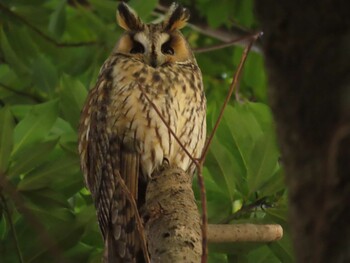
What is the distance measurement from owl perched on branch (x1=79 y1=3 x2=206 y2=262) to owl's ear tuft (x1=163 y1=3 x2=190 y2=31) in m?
0.02

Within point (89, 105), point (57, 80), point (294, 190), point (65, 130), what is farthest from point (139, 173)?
point (294, 190)

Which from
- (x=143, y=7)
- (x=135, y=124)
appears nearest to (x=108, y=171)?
(x=135, y=124)

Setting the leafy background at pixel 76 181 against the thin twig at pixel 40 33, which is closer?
the leafy background at pixel 76 181

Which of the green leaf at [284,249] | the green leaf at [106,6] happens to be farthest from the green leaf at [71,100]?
the green leaf at [284,249]

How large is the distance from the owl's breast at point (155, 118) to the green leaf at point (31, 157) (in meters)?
0.24

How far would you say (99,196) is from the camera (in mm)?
2902

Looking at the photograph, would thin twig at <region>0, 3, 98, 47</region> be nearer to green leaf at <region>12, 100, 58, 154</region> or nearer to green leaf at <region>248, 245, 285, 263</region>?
green leaf at <region>12, 100, 58, 154</region>

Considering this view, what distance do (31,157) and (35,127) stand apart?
21 cm

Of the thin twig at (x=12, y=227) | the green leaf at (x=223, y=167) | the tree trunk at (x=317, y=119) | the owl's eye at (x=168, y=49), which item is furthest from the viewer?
the owl's eye at (x=168, y=49)

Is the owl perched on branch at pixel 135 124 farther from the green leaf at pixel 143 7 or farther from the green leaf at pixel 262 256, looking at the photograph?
the green leaf at pixel 143 7

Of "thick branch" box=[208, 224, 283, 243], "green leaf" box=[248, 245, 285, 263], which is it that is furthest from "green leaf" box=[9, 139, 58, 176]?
"thick branch" box=[208, 224, 283, 243]

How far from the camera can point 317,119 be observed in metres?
0.70

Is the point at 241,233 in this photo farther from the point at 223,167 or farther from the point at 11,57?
the point at 11,57

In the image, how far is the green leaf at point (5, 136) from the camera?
302 centimetres
